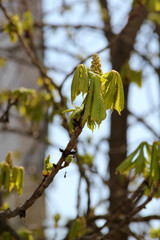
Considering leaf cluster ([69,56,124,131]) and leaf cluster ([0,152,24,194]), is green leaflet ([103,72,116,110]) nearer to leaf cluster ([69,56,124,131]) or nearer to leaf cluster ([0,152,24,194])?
leaf cluster ([69,56,124,131])

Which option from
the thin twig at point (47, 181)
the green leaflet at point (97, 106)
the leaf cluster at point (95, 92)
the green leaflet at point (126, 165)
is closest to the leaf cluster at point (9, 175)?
the thin twig at point (47, 181)

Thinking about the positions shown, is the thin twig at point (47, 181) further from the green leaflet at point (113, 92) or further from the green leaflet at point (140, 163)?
the green leaflet at point (140, 163)

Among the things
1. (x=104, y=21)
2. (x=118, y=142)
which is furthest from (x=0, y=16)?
(x=118, y=142)

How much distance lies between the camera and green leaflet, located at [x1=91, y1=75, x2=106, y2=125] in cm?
105

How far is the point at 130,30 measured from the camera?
3.90 meters

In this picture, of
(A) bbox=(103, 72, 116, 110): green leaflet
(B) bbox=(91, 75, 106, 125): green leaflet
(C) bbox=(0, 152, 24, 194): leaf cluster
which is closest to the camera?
(B) bbox=(91, 75, 106, 125): green leaflet

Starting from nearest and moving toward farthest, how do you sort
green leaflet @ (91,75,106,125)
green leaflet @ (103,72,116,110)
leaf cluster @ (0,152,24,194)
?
green leaflet @ (91,75,106,125)
green leaflet @ (103,72,116,110)
leaf cluster @ (0,152,24,194)

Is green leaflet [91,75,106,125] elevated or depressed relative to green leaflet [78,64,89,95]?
depressed

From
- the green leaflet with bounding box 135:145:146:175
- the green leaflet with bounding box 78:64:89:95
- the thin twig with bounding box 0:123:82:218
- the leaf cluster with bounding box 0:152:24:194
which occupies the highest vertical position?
the leaf cluster with bounding box 0:152:24:194

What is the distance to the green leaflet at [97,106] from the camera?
41.5 inches

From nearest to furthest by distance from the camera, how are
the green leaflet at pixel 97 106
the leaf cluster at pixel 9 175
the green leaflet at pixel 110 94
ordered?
the green leaflet at pixel 97 106 < the green leaflet at pixel 110 94 < the leaf cluster at pixel 9 175

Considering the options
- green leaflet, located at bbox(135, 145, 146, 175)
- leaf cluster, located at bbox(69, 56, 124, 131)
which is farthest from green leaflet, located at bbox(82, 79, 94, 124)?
green leaflet, located at bbox(135, 145, 146, 175)

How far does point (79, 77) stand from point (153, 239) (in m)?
1.72

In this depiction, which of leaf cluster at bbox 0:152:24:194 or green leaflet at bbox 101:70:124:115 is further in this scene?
leaf cluster at bbox 0:152:24:194
